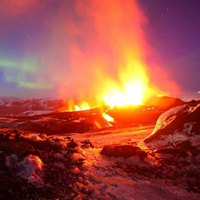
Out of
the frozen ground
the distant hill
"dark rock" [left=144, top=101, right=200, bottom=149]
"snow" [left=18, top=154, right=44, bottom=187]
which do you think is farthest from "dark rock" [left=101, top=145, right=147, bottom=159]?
the distant hill

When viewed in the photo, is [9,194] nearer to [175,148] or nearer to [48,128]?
[175,148]

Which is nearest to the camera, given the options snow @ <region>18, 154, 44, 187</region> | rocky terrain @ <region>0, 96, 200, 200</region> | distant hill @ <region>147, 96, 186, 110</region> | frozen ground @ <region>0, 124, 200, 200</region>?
frozen ground @ <region>0, 124, 200, 200</region>

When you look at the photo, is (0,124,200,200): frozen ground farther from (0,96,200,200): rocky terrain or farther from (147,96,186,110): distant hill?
(147,96,186,110): distant hill

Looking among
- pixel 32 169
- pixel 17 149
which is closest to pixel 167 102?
pixel 17 149

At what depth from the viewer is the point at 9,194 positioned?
4.04 metres

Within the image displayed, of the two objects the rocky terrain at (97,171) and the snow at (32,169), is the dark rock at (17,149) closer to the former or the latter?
the rocky terrain at (97,171)

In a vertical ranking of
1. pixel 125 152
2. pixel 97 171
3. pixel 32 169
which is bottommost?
pixel 97 171

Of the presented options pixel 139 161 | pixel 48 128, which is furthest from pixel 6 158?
pixel 48 128

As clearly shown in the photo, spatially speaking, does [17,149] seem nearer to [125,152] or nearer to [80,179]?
[80,179]

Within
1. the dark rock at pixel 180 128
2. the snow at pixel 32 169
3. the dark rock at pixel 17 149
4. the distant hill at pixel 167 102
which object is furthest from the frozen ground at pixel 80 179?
the distant hill at pixel 167 102

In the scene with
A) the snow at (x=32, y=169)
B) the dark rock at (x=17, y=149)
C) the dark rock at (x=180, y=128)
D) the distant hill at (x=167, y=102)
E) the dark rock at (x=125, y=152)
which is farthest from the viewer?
the distant hill at (x=167, y=102)

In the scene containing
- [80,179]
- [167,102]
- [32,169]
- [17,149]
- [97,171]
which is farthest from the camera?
[167,102]

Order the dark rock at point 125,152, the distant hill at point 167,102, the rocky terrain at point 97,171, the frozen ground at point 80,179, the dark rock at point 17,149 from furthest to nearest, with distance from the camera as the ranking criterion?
the distant hill at point 167,102 < the dark rock at point 125,152 < the dark rock at point 17,149 < the rocky terrain at point 97,171 < the frozen ground at point 80,179

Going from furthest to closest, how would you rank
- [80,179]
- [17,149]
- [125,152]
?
[125,152] < [17,149] < [80,179]
